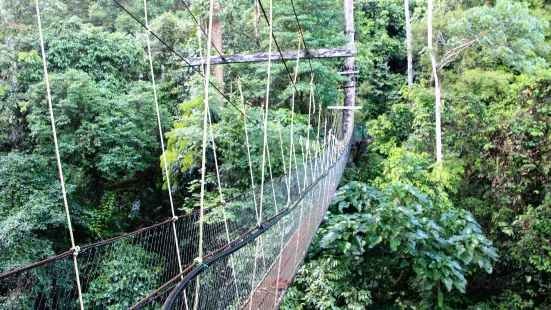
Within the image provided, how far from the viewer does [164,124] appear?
546cm

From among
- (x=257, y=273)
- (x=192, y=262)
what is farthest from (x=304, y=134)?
(x=257, y=273)

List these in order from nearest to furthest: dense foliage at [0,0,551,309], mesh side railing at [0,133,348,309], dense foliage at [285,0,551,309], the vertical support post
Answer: mesh side railing at [0,133,348,309]
dense foliage at [285,0,551,309]
dense foliage at [0,0,551,309]
the vertical support post

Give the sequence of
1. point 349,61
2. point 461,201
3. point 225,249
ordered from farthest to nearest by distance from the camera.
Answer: point 349,61 < point 461,201 < point 225,249

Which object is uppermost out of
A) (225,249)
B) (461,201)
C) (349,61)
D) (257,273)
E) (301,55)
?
(349,61)

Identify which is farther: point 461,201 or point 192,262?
point 461,201

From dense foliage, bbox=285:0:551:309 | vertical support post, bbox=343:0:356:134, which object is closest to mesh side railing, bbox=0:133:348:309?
dense foliage, bbox=285:0:551:309

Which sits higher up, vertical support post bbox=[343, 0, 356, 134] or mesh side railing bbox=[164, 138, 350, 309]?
vertical support post bbox=[343, 0, 356, 134]

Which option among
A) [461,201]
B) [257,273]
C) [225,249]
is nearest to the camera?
[225,249]

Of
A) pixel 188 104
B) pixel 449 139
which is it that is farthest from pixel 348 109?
pixel 188 104

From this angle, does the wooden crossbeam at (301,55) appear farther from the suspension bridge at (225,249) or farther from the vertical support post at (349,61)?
the vertical support post at (349,61)

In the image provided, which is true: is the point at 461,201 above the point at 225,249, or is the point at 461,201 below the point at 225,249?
below

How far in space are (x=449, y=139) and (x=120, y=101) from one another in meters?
4.45

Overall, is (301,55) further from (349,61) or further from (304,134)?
(349,61)

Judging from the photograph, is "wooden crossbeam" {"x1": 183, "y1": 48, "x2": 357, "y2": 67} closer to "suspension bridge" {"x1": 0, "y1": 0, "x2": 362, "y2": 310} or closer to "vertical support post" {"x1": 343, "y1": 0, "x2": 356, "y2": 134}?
"suspension bridge" {"x1": 0, "y1": 0, "x2": 362, "y2": 310}
